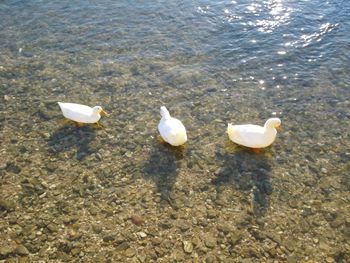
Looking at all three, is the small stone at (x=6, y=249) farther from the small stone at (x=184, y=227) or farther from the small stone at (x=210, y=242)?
the small stone at (x=210, y=242)

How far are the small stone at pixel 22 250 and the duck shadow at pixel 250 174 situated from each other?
361 cm

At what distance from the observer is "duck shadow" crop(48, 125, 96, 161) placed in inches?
336

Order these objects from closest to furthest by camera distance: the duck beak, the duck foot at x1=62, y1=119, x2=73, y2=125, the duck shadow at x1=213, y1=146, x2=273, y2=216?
the duck shadow at x1=213, y1=146, x2=273, y2=216 < the duck beak < the duck foot at x1=62, y1=119, x2=73, y2=125

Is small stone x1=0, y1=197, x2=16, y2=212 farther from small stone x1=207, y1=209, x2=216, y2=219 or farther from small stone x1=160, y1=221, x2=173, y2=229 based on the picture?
small stone x1=207, y1=209, x2=216, y2=219

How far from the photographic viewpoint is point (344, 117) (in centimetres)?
932

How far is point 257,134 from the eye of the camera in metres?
8.10

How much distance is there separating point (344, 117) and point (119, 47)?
6.49 meters

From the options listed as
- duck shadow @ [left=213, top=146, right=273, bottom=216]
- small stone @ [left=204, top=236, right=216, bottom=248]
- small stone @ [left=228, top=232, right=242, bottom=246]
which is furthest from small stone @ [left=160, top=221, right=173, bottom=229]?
duck shadow @ [left=213, top=146, right=273, bottom=216]

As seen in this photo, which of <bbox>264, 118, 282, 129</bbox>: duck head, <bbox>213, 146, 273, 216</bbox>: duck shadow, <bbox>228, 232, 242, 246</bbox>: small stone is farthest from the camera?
<bbox>264, 118, 282, 129</bbox>: duck head

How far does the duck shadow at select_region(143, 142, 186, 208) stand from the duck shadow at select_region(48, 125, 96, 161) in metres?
1.35

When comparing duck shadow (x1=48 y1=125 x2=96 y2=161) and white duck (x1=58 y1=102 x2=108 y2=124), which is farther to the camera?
white duck (x1=58 y1=102 x2=108 y2=124)

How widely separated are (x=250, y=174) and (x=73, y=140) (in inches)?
153

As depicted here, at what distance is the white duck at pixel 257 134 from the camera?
8.10 m

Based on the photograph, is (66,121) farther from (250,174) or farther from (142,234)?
(250,174)
